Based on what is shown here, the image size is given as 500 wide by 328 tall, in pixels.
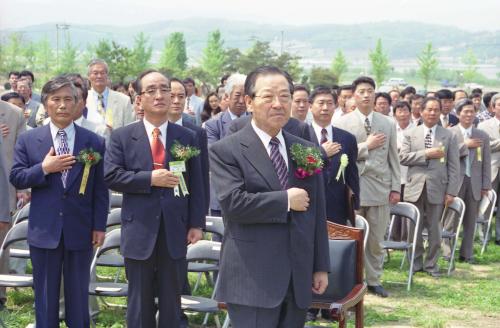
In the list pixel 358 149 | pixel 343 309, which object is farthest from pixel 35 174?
pixel 358 149

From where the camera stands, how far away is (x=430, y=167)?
10469 millimetres

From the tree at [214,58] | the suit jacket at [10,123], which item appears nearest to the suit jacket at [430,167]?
the suit jacket at [10,123]

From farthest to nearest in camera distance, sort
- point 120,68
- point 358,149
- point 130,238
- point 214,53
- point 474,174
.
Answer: point 214,53, point 120,68, point 474,174, point 358,149, point 130,238

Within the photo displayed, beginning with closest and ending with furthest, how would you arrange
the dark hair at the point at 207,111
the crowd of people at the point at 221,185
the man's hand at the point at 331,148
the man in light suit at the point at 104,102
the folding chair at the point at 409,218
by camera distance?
1. the crowd of people at the point at 221,185
2. the man's hand at the point at 331,148
3. the man in light suit at the point at 104,102
4. the folding chair at the point at 409,218
5. the dark hair at the point at 207,111

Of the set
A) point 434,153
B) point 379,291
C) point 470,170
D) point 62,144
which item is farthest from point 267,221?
point 470,170

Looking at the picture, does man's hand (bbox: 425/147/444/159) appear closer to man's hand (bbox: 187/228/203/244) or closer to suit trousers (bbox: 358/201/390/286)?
suit trousers (bbox: 358/201/390/286)

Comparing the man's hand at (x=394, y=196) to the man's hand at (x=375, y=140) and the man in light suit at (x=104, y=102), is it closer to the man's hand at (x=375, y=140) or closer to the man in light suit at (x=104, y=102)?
the man's hand at (x=375, y=140)

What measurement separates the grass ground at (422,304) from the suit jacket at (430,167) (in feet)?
3.31

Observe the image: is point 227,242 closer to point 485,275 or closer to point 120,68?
point 485,275

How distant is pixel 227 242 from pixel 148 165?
4.95ft

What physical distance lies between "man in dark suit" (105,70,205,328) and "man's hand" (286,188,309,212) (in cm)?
162

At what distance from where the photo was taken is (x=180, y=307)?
20.5ft

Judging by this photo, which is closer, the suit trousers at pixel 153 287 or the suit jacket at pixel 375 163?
the suit trousers at pixel 153 287

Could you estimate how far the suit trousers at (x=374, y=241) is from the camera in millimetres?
9156
